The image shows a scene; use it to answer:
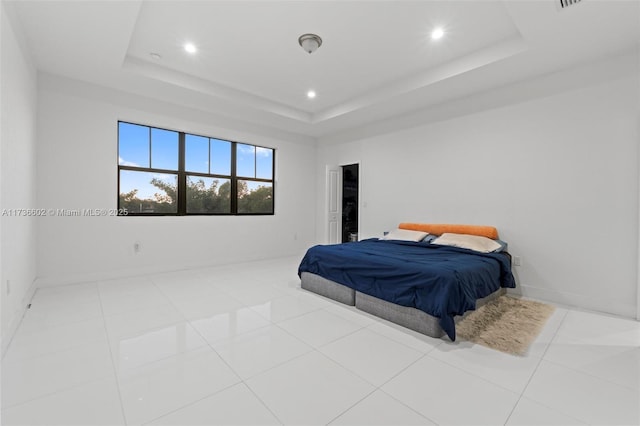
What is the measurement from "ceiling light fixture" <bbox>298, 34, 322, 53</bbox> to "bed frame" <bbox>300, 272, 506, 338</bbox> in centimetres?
262

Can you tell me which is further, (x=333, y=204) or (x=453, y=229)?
(x=333, y=204)

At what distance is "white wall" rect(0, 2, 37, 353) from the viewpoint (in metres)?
2.26

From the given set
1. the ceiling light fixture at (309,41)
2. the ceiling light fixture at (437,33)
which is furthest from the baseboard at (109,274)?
the ceiling light fixture at (437,33)

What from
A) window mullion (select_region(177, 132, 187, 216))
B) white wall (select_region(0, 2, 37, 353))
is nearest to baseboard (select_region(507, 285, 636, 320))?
window mullion (select_region(177, 132, 187, 216))

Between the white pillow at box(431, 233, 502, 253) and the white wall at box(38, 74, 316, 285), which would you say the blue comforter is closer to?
the white pillow at box(431, 233, 502, 253)

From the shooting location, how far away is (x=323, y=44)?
125 inches

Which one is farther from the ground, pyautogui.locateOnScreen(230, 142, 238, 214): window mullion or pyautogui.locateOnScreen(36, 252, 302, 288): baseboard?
pyautogui.locateOnScreen(230, 142, 238, 214): window mullion

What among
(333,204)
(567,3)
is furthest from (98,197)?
(567,3)

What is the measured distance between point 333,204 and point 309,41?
3.92 metres

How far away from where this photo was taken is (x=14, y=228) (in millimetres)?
2578

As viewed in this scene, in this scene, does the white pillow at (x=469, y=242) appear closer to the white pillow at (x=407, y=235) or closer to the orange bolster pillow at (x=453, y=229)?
the orange bolster pillow at (x=453, y=229)

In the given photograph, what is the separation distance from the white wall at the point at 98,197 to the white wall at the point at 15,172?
27 centimetres

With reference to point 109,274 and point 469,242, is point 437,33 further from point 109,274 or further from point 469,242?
point 109,274

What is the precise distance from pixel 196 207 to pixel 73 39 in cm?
272
